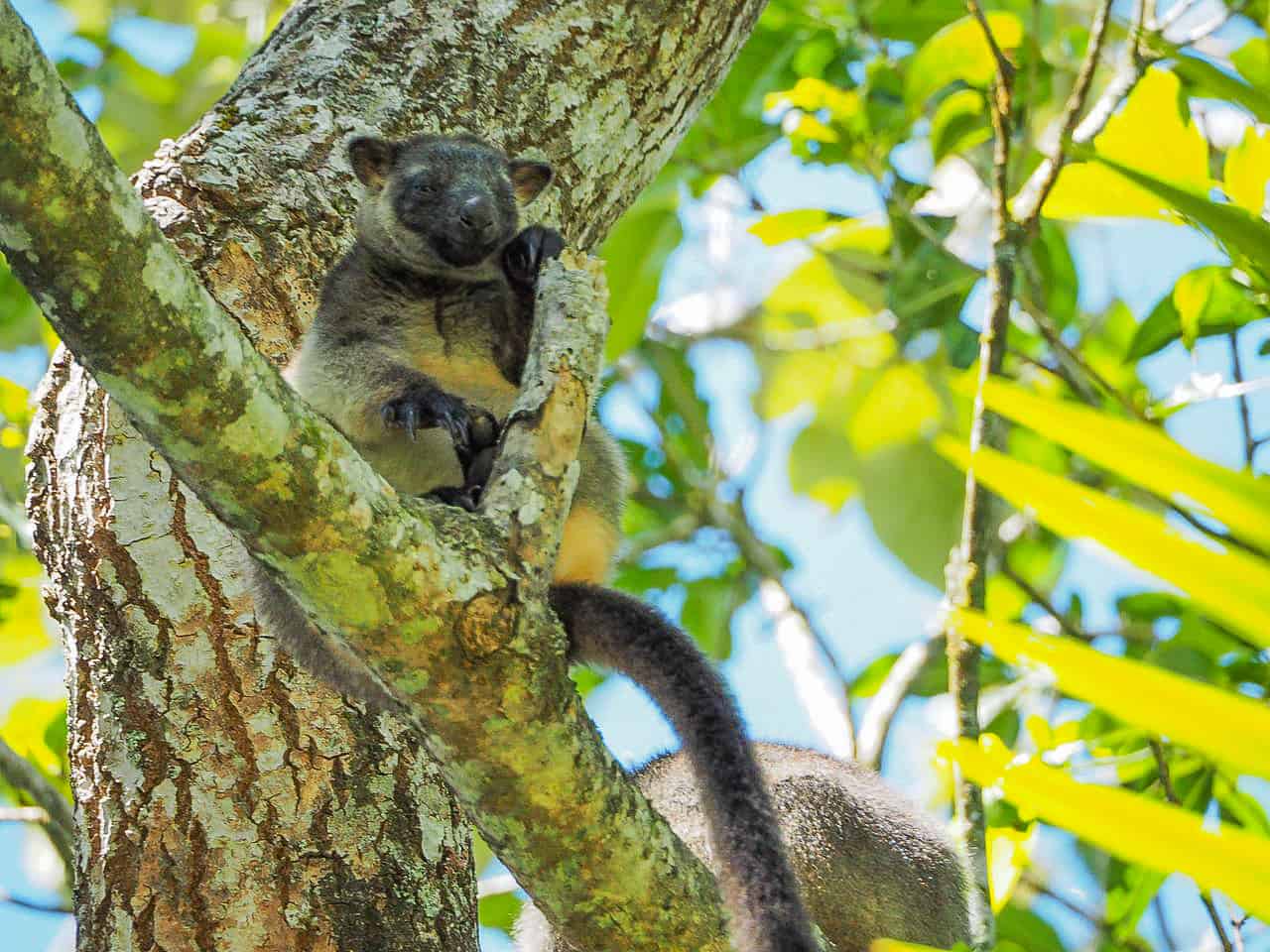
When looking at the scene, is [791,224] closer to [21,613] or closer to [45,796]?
[45,796]

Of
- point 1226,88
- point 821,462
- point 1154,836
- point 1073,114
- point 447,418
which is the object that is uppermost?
point 821,462

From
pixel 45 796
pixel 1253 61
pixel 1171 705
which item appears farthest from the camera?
pixel 45 796

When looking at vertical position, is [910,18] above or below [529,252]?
above

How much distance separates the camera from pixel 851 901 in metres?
4.13

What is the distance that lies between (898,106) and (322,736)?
10.5 feet

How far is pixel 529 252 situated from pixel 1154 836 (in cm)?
291

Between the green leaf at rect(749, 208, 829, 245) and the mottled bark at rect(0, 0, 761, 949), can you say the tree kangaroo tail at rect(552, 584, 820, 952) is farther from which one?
the green leaf at rect(749, 208, 829, 245)

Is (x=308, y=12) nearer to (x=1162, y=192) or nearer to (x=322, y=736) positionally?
(x=322, y=736)

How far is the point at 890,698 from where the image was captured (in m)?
5.48

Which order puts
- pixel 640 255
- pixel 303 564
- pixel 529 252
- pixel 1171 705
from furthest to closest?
1. pixel 640 255
2. pixel 529 252
3. pixel 303 564
4. pixel 1171 705

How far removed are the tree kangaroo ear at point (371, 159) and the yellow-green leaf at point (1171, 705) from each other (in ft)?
11.5

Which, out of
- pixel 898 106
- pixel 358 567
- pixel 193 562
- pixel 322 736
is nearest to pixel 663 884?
pixel 358 567

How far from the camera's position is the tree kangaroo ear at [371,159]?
13.5 ft

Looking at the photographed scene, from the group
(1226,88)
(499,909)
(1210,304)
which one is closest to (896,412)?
(1210,304)
